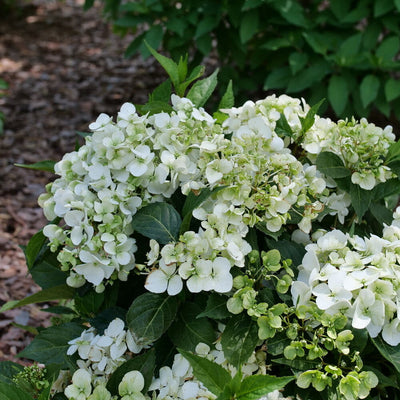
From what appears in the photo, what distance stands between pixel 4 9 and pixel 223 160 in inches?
260

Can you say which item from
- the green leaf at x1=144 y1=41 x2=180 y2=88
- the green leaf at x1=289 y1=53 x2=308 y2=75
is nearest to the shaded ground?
the green leaf at x1=144 y1=41 x2=180 y2=88

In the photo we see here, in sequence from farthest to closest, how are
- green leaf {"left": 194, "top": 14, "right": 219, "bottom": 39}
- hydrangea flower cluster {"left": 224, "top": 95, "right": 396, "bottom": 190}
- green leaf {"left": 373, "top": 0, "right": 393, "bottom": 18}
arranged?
green leaf {"left": 194, "top": 14, "right": 219, "bottom": 39}, green leaf {"left": 373, "top": 0, "right": 393, "bottom": 18}, hydrangea flower cluster {"left": 224, "top": 95, "right": 396, "bottom": 190}

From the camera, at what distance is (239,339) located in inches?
49.4

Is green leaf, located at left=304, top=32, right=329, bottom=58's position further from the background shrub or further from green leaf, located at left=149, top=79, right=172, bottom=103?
green leaf, located at left=149, top=79, right=172, bottom=103

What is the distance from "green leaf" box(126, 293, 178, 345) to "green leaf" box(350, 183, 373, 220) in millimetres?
525

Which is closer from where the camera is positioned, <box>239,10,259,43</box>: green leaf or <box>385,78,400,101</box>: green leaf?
<box>385,78,400,101</box>: green leaf

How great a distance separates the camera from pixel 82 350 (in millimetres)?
1373

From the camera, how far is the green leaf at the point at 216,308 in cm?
125

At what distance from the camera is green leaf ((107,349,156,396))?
4.10 ft

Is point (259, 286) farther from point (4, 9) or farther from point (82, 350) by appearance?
point (4, 9)

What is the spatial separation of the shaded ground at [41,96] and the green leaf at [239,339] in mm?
1654

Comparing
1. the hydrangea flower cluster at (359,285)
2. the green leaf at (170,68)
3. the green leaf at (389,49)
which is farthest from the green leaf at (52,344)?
the green leaf at (389,49)

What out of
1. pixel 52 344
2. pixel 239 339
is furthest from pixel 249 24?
pixel 239 339

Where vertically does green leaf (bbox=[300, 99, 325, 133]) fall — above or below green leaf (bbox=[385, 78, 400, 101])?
above
